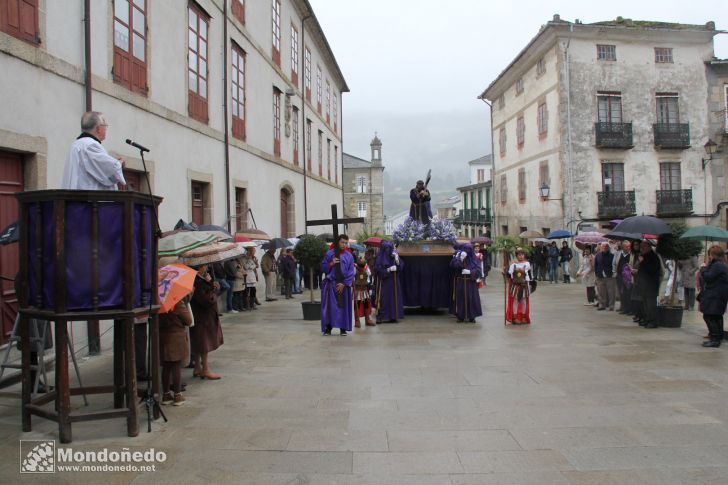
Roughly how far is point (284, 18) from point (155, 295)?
742 inches

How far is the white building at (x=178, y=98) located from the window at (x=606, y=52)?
1335 centimetres

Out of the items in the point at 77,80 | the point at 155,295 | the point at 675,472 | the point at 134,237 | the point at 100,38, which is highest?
the point at 100,38

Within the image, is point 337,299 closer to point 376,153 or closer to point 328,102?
point 328,102

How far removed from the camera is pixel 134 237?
515 cm

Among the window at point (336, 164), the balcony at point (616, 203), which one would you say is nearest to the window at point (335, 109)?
the window at point (336, 164)

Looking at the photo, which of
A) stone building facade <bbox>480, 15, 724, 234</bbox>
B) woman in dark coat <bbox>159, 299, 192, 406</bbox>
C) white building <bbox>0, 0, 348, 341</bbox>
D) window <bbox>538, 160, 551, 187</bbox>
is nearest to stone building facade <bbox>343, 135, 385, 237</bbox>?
window <bbox>538, 160, 551, 187</bbox>

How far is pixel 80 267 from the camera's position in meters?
4.91

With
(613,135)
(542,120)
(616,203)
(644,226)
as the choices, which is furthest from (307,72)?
(644,226)

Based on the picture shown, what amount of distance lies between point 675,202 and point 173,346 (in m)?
27.3

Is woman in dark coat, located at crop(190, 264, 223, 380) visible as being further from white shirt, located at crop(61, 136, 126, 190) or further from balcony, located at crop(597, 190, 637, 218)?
balcony, located at crop(597, 190, 637, 218)

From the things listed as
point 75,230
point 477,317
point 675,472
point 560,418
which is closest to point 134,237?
point 75,230

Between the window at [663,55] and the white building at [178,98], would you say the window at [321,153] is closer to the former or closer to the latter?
the white building at [178,98]

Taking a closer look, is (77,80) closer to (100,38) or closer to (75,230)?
(100,38)

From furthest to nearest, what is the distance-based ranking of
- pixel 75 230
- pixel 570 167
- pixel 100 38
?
1. pixel 570 167
2. pixel 100 38
3. pixel 75 230
